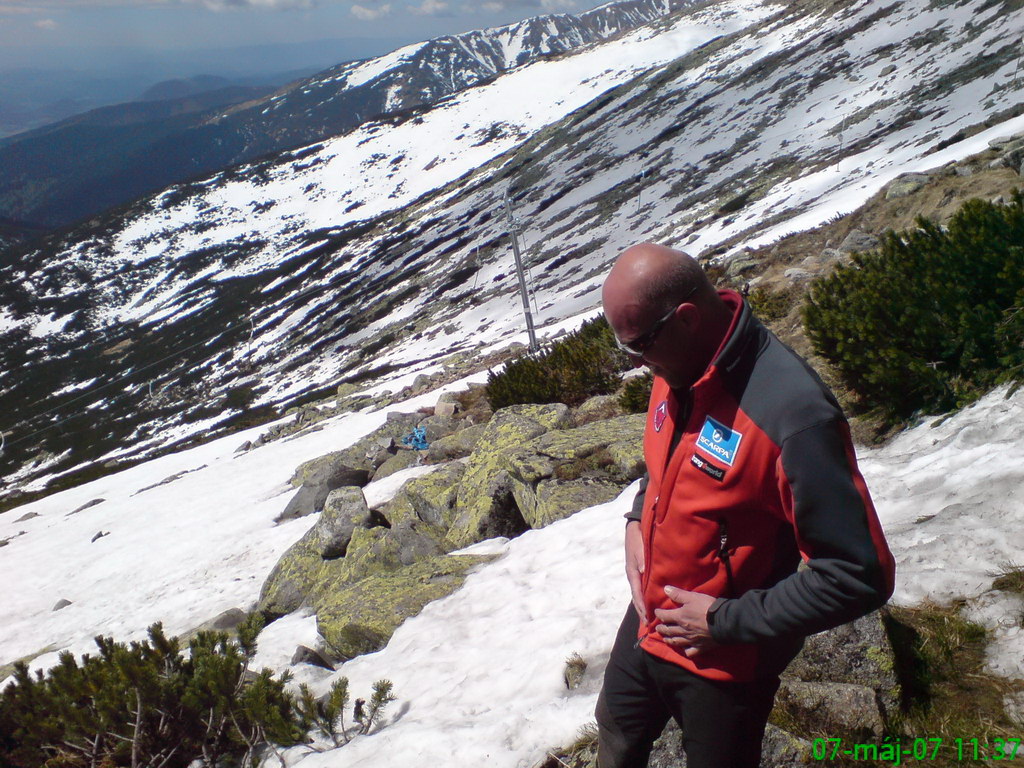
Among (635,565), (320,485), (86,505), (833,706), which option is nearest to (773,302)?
(833,706)

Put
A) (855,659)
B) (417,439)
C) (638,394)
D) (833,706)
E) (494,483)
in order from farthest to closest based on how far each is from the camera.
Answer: (417,439), (638,394), (494,483), (855,659), (833,706)

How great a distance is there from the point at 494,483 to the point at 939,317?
192 inches

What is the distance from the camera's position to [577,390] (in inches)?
453

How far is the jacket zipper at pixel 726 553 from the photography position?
76.8 inches

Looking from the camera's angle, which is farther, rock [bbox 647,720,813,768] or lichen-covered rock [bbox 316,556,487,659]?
lichen-covered rock [bbox 316,556,487,659]

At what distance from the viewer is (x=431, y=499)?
28.7ft

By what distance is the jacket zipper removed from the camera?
195 cm

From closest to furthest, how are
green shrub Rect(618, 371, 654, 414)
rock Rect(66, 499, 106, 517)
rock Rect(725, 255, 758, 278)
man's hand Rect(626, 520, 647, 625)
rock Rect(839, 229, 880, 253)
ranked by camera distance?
man's hand Rect(626, 520, 647, 625) < green shrub Rect(618, 371, 654, 414) < rock Rect(839, 229, 880, 253) < rock Rect(725, 255, 758, 278) < rock Rect(66, 499, 106, 517)

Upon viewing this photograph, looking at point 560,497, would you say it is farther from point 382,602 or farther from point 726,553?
point 726,553

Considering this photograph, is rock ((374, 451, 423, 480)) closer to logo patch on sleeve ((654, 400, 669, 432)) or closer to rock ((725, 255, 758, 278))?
rock ((725, 255, 758, 278))

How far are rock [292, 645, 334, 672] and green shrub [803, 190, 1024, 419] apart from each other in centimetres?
565

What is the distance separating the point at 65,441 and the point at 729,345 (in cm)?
8792

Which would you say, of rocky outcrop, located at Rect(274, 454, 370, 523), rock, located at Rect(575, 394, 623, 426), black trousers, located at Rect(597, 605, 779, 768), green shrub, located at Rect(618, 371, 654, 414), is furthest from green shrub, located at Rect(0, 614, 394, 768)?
rocky outcrop, located at Rect(274, 454, 370, 523)

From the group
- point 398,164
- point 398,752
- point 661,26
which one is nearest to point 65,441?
point 398,752
